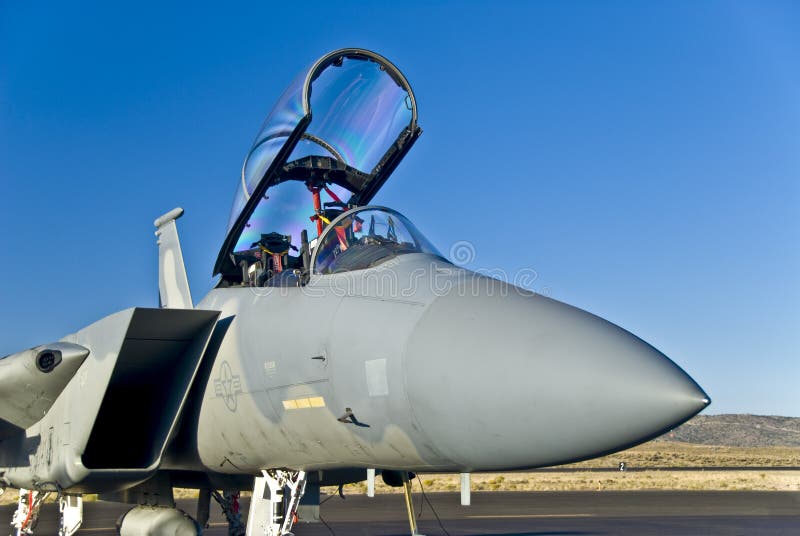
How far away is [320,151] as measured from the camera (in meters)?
7.89

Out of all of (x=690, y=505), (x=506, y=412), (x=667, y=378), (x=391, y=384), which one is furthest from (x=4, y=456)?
(x=690, y=505)

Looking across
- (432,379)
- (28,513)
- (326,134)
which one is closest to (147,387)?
(326,134)

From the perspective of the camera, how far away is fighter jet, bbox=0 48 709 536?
3947 millimetres

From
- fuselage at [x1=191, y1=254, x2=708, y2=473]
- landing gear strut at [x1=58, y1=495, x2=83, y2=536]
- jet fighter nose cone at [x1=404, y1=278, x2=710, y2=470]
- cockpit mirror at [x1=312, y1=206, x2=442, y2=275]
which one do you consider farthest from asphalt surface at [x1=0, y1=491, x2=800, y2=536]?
jet fighter nose cone at [x1=404, y1=278, x2=710, y2=470]

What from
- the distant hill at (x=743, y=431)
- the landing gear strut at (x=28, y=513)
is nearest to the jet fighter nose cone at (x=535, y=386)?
the landing gear strut at (x=28, y=513)

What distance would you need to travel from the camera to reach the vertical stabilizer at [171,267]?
29.0 feet

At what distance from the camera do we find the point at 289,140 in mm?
7254

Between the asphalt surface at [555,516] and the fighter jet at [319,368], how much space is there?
6.31 m

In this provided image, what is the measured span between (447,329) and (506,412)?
0.57 metres

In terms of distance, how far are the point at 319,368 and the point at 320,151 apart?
3251 mm

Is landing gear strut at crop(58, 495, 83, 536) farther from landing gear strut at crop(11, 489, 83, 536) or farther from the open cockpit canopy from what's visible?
the open cockpit canopy

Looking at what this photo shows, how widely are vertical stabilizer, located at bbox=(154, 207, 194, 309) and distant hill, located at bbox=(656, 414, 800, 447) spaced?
356ft

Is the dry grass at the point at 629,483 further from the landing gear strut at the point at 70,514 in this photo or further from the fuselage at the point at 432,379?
the fuselage at the point at 432,379

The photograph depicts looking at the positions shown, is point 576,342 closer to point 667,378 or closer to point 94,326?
point 667,378
